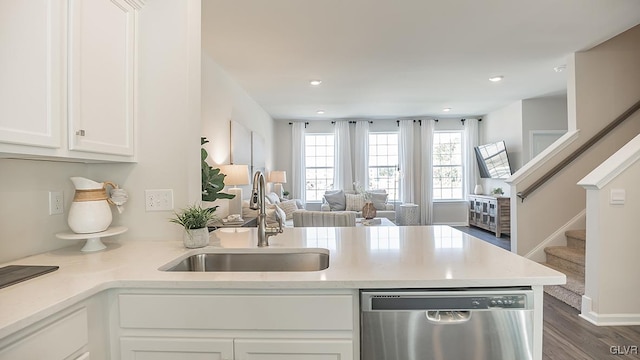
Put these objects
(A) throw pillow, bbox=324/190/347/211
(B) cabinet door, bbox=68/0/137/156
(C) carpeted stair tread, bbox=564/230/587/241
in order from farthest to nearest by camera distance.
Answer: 1. (A) throw pillow, bbox=324/190/347/211
2. (C) carpeted stair tread, bbox=564/230/587/241
3. (B) cabinet door, bbox=68/0/137/156

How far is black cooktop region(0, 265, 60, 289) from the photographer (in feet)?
3.57

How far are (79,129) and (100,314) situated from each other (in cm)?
71

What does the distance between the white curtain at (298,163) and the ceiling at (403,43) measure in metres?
2.30

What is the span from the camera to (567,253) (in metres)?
3.56

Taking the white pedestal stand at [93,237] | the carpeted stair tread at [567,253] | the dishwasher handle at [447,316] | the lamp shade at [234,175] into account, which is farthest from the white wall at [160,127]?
the carpeted stair tread at [567,253]

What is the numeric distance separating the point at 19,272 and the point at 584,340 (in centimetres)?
327

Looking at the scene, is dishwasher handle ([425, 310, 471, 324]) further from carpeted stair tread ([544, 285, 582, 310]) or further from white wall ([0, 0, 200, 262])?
carpeted stair tread ([544, 285, 582, 310])

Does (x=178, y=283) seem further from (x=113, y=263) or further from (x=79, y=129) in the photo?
(x=79, y=129)

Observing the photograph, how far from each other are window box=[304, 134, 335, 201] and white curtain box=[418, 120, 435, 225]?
6.99ft

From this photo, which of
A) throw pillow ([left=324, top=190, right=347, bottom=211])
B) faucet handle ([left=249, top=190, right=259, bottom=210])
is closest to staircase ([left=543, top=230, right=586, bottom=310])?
faucet handle ([left=249, top=190, right=259, bottom=210])

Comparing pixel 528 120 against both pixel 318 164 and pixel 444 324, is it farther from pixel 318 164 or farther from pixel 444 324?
pixel 444 324

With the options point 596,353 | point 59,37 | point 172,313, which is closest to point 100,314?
point 172,313

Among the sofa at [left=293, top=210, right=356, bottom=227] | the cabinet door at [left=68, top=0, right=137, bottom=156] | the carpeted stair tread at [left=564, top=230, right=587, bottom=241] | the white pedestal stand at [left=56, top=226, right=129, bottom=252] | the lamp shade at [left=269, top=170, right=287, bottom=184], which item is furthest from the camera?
the lamp shade at [left=269, top=170, right=287, bottom=184]

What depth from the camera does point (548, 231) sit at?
3951 millimetres
